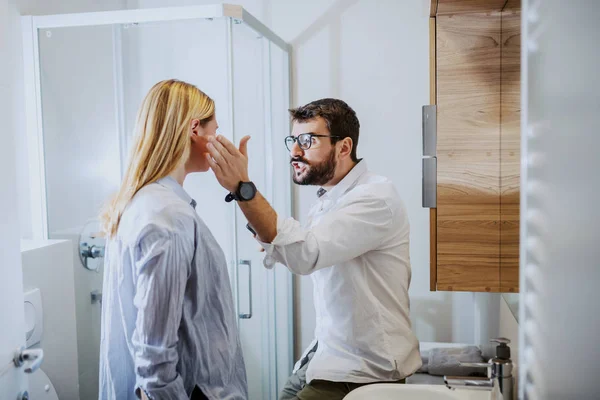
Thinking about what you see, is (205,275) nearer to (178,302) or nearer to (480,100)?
(178,302)

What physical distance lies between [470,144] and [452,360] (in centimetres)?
70

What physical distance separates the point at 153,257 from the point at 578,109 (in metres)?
0.87

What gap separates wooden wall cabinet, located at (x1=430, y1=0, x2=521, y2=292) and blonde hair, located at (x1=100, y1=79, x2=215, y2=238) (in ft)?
2.49

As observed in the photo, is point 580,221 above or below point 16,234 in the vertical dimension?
above

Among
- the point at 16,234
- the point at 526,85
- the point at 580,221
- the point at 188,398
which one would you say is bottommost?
the point at 188,398

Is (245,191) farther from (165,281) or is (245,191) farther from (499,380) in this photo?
(499,380)

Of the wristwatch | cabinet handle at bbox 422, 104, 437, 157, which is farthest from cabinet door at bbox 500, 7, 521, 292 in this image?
the wristwatch

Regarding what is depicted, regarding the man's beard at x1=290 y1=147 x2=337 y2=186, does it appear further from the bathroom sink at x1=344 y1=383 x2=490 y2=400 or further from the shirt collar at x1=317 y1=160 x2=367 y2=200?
the bathroom sink at x1=344 y1=383 x2=490 y2=400

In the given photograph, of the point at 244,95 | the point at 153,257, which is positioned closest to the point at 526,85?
the point at 153,257

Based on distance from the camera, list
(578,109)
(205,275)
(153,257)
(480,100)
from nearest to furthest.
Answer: (578,109) < (153,257) < (205,275) < (480,100)

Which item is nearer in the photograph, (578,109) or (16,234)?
(578,109)

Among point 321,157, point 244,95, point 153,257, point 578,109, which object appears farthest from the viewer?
point 244,95

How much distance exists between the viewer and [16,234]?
49.5 inches

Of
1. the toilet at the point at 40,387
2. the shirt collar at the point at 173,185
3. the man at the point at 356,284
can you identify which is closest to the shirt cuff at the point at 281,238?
the man at the point at 356,284
